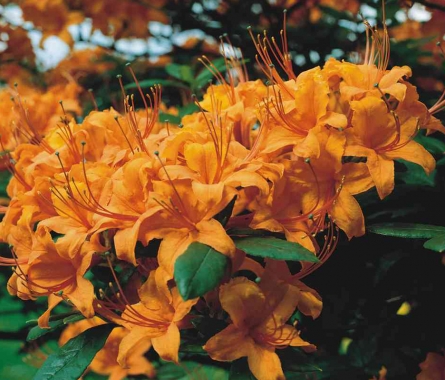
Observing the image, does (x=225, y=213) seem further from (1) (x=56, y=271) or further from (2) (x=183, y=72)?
(2) (x=183, y=72)

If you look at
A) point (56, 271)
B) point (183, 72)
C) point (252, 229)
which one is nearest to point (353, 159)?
point (252, 229)

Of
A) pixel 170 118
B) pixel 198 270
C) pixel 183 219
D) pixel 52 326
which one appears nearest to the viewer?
pixel 198 270

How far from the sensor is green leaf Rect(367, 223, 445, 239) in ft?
4.04

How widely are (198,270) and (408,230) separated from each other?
493mm

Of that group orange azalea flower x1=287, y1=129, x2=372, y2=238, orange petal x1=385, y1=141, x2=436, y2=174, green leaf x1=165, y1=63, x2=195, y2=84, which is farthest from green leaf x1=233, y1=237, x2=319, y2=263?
green leaf x1=165, y1=63, x2=195, y2=84

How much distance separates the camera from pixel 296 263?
1.38 metres

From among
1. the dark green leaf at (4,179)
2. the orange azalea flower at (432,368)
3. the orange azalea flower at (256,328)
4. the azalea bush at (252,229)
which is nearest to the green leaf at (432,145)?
the azalea bush at (252,229)

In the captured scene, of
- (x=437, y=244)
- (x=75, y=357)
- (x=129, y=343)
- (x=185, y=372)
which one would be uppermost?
(x=437, y=244)

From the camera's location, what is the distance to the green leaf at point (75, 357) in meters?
1.26

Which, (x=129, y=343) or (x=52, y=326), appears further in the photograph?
(x=52, y=326)

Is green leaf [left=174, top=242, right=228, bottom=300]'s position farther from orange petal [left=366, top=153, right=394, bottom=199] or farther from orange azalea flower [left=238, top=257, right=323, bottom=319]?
orange petal [left=366, top=153, right=394, bottom=199]

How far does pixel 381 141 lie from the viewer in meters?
1.30

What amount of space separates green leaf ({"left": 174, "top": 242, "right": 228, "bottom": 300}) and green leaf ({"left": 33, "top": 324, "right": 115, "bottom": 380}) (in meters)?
0.40

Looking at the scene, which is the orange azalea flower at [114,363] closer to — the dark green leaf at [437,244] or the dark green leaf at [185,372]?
the dark green leaf at [185,372]
